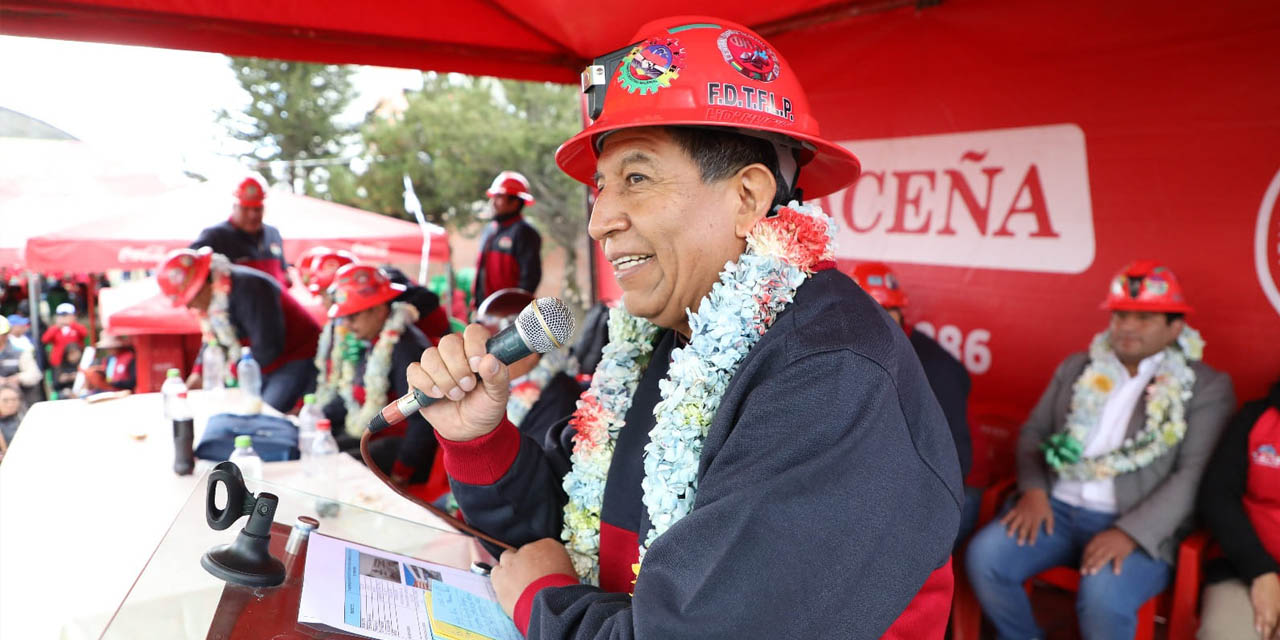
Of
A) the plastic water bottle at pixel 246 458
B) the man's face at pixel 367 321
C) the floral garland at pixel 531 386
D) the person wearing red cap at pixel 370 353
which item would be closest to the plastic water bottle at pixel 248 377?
the person wearing red cap at pixel 370 353

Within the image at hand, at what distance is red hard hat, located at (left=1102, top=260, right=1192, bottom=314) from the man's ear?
9.10 feet

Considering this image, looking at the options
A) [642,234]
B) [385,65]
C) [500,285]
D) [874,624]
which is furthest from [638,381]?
[500,285]

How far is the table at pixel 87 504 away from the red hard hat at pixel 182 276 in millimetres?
1193

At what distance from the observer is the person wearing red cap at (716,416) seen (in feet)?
3.76

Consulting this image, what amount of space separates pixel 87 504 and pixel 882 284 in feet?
12.5

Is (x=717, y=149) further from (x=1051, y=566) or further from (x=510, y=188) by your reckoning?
(x=510, y=188)

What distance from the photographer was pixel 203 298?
584cm

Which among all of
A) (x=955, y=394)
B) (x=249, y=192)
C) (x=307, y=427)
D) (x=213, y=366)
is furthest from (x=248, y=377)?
(x=955, y=394)

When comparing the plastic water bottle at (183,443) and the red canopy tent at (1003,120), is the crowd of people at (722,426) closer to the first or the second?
the red canopy tent at (1003,120)

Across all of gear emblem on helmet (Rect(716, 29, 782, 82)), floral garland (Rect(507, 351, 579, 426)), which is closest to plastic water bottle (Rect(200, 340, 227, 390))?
floral garland (Rect(507, 351, 579, 426))

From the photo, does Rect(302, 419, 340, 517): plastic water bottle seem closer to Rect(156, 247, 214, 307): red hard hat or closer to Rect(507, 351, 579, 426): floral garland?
Rect(507, 351, 579, 426): floral garland

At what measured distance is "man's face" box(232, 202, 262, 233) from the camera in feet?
24.9

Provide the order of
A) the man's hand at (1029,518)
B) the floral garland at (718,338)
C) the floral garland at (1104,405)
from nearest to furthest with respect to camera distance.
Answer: the floral garland at (718,338), the floral garland at (1104,405), the man's hand at (1029,518)

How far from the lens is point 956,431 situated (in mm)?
3670
